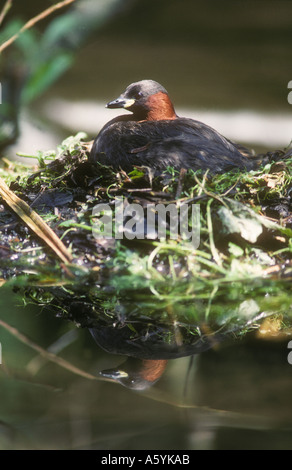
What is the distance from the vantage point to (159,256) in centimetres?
99

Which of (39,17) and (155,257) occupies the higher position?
(39,17)

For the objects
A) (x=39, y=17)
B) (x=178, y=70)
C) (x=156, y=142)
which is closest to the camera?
(x=156, y=142)

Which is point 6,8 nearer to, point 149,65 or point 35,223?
point 149,65

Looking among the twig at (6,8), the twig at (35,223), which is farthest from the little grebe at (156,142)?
the twig at (6,8)

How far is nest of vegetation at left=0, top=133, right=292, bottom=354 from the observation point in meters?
0.84

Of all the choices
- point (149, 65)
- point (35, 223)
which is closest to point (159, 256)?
point (35, 223)

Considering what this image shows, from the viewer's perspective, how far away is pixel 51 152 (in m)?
1.38

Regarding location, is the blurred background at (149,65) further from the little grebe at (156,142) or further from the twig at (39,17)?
the little grebe at (156,142)

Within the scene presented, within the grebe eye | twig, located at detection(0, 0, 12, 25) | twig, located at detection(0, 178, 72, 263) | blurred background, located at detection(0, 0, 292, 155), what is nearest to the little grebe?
the grebe eye

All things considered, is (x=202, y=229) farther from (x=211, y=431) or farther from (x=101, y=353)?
(x=211, y=431)

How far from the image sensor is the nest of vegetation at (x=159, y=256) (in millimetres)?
842

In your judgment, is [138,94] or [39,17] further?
[39,17]

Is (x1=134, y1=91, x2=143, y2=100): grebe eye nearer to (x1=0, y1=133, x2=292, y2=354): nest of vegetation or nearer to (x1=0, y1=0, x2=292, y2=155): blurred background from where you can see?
(x1=0, y1=133, x2=292, y2=354): nest of vegetation
